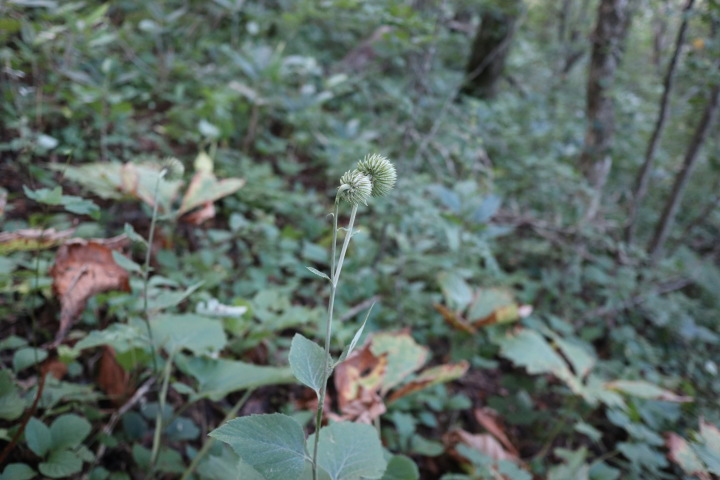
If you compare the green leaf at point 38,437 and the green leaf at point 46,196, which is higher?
the green leaf at point 46,196

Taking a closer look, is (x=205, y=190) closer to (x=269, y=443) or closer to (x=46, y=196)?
(x=46, y=196)

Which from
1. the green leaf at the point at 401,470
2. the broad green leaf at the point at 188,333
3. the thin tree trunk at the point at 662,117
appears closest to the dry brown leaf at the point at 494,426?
the green leaf at the point at 401,470

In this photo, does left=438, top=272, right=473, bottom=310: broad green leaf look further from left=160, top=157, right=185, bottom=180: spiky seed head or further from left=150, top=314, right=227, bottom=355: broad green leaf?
left=160, top=157, right=185, bottom=180: spiky seed head

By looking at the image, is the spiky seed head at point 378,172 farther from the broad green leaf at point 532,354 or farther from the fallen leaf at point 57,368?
the broad green leaf at point 532,354

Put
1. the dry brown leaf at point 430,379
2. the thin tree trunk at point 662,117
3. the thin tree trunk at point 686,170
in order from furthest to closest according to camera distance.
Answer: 1. the thin tree trunk at point 686,170
2. the thin tree trunk at point 662,117
3. the dry brown leaf at point 430,379

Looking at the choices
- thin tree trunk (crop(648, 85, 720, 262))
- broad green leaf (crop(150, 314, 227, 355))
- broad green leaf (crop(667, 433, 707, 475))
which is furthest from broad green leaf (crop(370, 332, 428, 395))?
thin tree trunk (crop(648, 85, 720, 262))

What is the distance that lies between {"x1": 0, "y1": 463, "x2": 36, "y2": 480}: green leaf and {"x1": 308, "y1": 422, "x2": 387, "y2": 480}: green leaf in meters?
0.68

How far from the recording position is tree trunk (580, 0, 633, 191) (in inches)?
118

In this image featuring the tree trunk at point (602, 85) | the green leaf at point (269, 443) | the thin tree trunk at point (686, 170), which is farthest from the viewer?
the tree trunk at point (602, 85)

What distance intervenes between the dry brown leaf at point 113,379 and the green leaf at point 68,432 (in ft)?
0.77

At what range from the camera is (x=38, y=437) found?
3.37 feet

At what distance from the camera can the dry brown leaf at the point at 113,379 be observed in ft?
4.42

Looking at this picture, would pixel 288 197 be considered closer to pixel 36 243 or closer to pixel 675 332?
pixel 36 243

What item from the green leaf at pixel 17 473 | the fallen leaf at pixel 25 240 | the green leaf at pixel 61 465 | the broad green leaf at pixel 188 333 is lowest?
the green leaf at pixel 17 473
